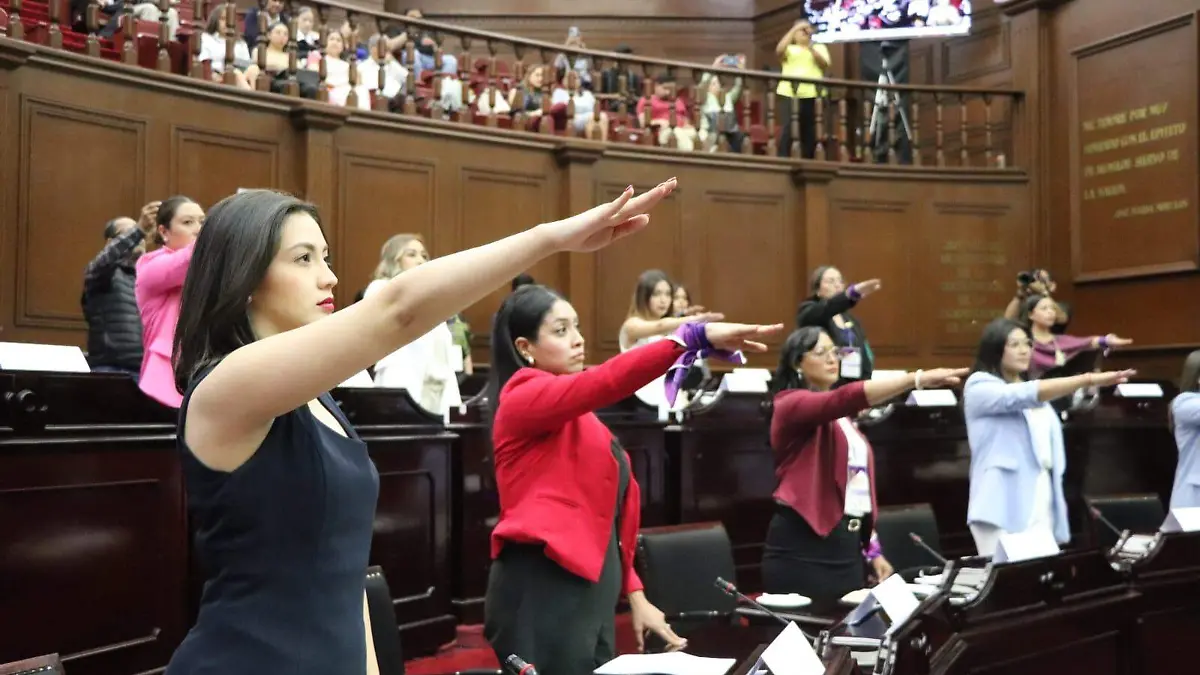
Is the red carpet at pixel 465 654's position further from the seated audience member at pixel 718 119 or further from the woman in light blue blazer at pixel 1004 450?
the seated audience member at pixel 718 119

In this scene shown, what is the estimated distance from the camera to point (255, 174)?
22.0ft

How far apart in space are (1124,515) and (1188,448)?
38 centimetres

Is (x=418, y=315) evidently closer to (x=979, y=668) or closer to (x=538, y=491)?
(x=538, y=491)

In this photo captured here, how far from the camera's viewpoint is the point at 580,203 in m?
7.99

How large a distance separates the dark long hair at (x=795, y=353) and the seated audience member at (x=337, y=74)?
13.8 feet

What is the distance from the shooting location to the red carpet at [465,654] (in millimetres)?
4141

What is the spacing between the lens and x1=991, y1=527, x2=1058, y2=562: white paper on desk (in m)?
2.97

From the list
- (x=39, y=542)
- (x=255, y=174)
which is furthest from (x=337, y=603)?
(x=255, y=174)

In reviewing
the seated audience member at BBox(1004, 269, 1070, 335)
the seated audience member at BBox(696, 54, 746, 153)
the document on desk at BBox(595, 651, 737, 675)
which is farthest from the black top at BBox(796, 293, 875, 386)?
the document on desk at BBox(595, 651, 737, 675)

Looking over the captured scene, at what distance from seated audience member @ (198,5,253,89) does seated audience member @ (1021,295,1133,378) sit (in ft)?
14.8

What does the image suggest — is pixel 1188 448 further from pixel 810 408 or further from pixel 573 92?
pixel 573 92

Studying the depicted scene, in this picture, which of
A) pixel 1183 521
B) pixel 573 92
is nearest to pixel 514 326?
pixel 1183 521

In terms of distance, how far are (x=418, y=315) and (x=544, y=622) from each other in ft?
4.43

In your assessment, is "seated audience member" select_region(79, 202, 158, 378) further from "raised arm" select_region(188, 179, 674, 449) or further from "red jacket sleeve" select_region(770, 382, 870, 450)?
"raised arm" select_region(188, 179, 674, 449)
